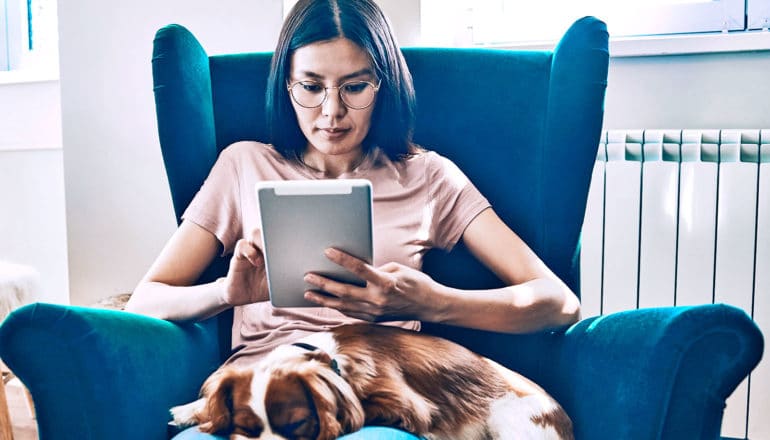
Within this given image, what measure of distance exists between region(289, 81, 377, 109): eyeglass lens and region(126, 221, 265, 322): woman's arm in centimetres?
27

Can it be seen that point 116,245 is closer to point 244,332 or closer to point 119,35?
point 119,35

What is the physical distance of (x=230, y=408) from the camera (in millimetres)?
928

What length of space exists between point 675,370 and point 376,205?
21.2 inches

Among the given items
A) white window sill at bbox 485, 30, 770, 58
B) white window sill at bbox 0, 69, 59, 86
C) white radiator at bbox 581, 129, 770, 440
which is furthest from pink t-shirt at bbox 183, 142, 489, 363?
white window sill at bbox 0, 69, 59, 86

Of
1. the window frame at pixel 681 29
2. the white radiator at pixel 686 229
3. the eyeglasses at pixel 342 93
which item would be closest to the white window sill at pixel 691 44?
the window frame at pixel 681 29

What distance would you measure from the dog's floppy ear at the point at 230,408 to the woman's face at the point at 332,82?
1.41 feet

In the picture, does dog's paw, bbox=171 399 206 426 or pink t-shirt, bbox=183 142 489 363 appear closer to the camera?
dog's paw, bbox=171 399 206 426

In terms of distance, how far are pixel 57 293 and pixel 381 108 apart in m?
1.75

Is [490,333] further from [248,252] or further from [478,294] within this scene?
[248,252]

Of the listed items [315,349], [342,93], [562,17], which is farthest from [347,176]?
[562,17]

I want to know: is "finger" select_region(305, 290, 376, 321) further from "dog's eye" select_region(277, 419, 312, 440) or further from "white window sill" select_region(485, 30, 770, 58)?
"white window sill" select_region(485, 30, 770, 58)

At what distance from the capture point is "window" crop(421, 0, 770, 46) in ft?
6.21

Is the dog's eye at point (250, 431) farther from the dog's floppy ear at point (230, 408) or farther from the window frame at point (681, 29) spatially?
the window frame at point (681, 29)

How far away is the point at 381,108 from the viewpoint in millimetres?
1269
